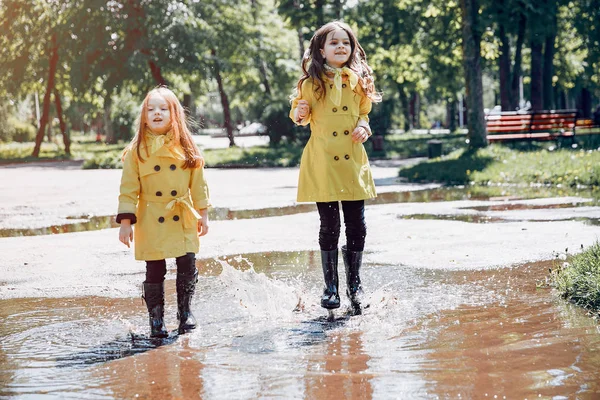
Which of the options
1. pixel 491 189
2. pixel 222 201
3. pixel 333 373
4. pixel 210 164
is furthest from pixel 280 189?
pixel 333 373

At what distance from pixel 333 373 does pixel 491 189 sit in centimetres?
1137

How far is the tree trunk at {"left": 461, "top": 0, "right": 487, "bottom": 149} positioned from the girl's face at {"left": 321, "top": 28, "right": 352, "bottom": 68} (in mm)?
15746

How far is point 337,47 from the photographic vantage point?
5.60 m

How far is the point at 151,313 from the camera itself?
5074 millimetres

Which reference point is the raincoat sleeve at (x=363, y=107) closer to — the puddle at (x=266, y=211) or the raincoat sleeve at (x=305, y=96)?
the raincoat sleeve at (x=305, y=96)

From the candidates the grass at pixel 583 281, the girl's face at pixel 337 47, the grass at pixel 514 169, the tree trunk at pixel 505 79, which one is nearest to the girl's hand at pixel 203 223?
the girl's face at pixel 337 47

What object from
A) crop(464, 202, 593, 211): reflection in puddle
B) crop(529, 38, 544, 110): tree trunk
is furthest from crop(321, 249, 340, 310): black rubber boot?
crop(529, 38, 544, 110): tree trunk

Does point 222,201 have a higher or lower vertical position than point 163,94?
lower

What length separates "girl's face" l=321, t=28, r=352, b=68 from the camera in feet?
18.4

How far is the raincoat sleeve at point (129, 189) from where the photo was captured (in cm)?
502

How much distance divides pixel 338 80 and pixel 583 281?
1.97 m

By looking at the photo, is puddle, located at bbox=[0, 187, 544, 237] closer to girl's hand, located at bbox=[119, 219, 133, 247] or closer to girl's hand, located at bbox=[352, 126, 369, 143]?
girl's hand, located at bbox=[119, 219, 133, 247]

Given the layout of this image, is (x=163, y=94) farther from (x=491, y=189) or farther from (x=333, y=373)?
(x=491, y=189)

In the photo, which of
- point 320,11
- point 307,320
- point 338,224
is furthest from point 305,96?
point 320,11
